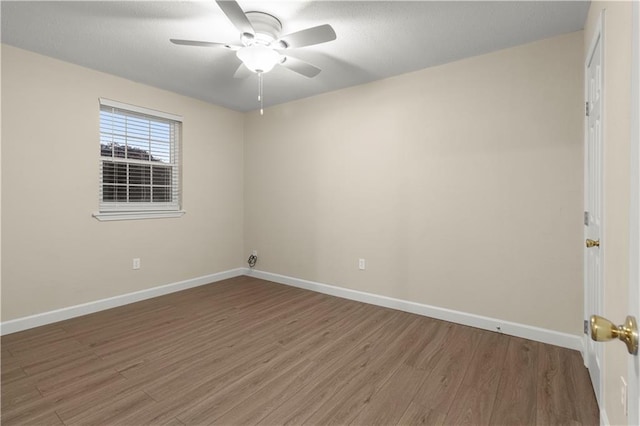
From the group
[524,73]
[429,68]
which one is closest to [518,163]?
[524,73]

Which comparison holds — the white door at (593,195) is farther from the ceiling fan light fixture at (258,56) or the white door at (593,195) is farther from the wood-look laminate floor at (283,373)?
the ceiling fan light fixture at (258,56)

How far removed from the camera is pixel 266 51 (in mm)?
2344

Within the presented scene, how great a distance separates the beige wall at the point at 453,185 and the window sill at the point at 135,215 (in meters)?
1.48

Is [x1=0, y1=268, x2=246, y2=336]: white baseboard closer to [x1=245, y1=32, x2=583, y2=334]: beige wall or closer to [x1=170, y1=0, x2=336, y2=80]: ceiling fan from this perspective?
[x1=245, y1=32, x2=583, y2=334]: beige wall

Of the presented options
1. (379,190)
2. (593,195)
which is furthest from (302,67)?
(593,195)

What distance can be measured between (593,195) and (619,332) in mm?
1900

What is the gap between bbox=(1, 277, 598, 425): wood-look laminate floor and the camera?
174 cm

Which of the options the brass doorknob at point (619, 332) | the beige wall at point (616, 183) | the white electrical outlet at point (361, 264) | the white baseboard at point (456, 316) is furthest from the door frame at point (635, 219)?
the white electrical outlet at point (361, 264)

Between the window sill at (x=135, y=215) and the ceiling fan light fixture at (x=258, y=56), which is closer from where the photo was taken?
the ceiling fan light fixture at (x=258, y=56)

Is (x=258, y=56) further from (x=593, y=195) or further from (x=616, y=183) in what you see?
(x=593, y=195)

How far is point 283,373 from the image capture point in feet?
7.03

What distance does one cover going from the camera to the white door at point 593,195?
71.0 inches

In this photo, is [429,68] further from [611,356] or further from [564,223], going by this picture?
[611,356]

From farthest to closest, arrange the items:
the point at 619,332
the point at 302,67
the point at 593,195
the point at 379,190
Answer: the point at 379,190, the point at 302,67, the point at 593,195, the point at 619,332
